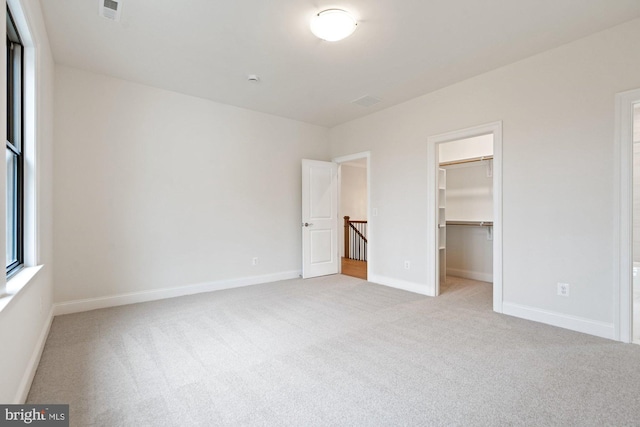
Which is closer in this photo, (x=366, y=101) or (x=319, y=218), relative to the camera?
(x=366, y=101)

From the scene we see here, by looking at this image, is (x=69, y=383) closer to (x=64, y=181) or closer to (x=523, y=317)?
(x=64, y=181)

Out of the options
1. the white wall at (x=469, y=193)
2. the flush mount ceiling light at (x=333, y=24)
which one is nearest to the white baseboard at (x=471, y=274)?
the white wall at (x=469, y=193)

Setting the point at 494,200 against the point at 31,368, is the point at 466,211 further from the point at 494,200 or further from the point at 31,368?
the point at 31,368

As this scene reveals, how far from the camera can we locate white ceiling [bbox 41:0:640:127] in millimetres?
2379

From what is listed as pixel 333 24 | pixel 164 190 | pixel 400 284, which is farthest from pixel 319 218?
pixel 333 24

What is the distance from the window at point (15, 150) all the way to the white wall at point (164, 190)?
1.14 meters

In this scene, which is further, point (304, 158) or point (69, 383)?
point (304, 158)

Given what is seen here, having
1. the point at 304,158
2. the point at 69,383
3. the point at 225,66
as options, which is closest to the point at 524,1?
the point at 225,66

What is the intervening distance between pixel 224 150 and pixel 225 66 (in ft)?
A: 4.60

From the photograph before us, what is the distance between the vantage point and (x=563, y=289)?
294 centimetres

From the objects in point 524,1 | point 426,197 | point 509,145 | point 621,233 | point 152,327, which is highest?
point 524,1

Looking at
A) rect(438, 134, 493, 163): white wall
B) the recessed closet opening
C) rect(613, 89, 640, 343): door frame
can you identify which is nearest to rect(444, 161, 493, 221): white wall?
the recessed closet opening

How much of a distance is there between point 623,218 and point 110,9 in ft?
15.0

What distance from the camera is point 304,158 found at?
5.41 metres
